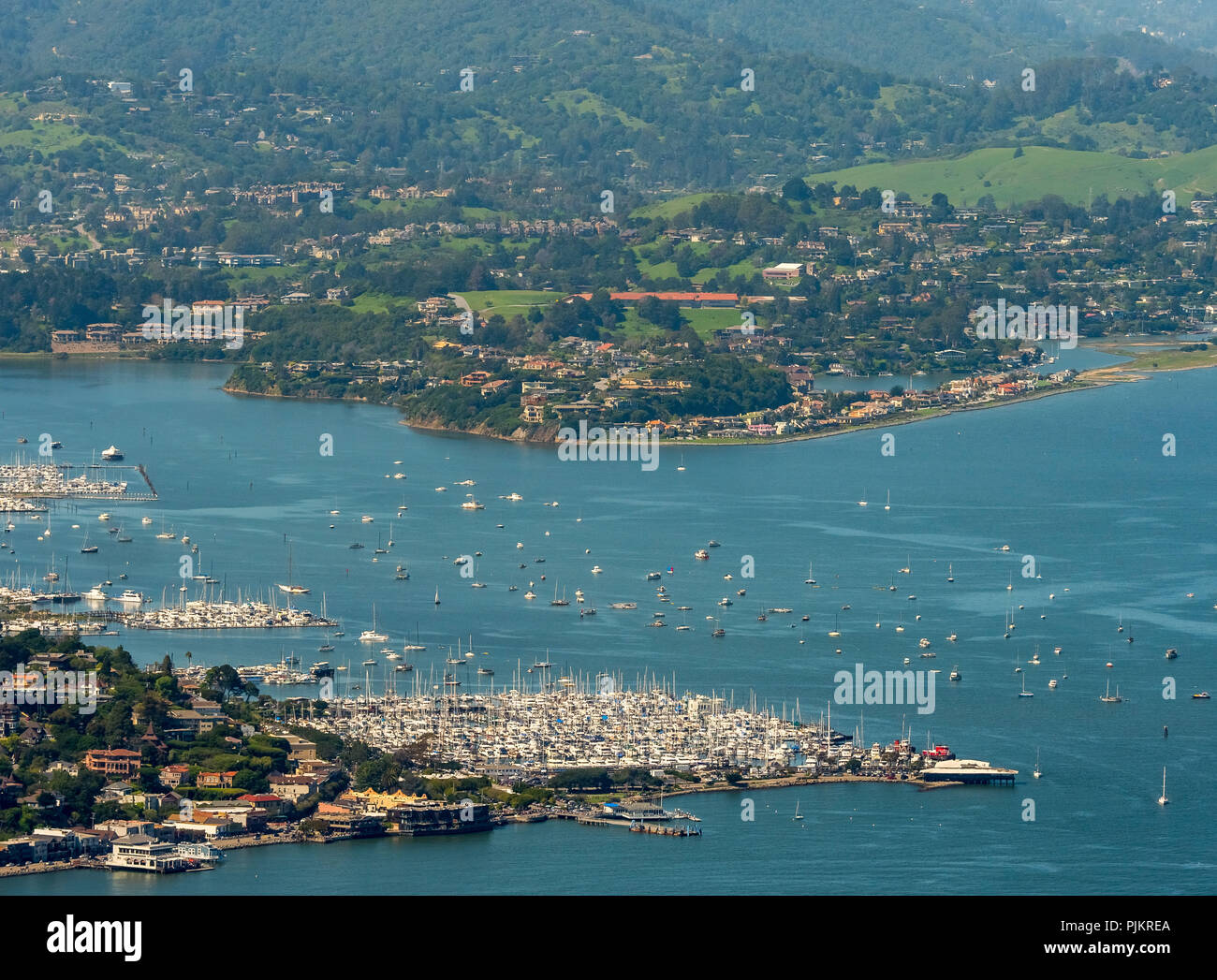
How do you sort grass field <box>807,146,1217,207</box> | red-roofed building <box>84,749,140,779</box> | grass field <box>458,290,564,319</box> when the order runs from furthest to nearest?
grass field <box>807,146,1217,207</box>, grass field <box>458,290,564,319</box>, red-roofed building <box>84,749,140,779</box>

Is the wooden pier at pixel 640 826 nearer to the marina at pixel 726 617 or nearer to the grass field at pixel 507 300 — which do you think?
the marina at pixel 726 617

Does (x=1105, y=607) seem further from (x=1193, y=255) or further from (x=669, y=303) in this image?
(x=1193, y=255)

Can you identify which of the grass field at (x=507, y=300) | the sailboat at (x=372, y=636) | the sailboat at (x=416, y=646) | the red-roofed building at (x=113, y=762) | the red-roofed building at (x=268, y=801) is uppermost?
the grass field at (x=507, y=300)

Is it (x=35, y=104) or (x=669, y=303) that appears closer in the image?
(x=669, y=303)

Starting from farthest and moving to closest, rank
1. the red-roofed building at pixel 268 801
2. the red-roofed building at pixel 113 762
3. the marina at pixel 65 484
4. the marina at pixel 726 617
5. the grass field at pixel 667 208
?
the grass field at pixel 667 208 → the marina at pixel 65 484 → the red-roofed building at pixel 113 762 → the red-roofed building at pixel 268 801 → the marina at pixel 726 617

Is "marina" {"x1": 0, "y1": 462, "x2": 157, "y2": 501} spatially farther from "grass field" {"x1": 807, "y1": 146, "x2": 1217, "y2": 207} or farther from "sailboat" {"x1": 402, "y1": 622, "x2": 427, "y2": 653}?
"grass field" {"x1": 807, "y1": 146, "x2": 1217, "y2": 207}

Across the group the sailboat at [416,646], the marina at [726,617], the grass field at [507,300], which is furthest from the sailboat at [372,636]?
the grass field at [507,300]

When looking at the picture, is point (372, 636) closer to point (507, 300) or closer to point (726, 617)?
point (726, 617)

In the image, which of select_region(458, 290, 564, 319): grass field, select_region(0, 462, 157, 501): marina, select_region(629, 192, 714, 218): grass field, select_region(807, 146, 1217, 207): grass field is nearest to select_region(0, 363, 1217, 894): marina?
select_region(0, 462, 157, 501): marina

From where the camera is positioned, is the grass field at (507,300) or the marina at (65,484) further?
the grass field at (507,300)

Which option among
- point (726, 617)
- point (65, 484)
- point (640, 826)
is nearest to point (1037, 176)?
point (65, 484)
